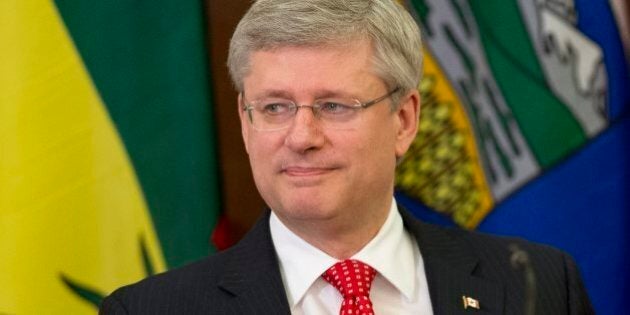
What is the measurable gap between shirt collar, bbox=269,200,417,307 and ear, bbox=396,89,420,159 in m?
0.15

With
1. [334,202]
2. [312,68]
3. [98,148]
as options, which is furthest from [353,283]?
[98,148]

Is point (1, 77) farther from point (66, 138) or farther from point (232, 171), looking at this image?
point (232, 171)

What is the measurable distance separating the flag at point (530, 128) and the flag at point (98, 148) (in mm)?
739

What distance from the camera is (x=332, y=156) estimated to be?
8.29 feet

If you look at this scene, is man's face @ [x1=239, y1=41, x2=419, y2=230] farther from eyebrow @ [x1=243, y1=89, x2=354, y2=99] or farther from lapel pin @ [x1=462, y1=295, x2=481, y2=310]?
lapel pin @ [x1=462, y1=295, x2=481, y2=310]

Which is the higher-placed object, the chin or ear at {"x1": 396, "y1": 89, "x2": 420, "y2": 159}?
ear at {"x1": 396, "y1": 89, "x2": 420, "y2": 159}

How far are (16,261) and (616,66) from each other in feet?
6.34

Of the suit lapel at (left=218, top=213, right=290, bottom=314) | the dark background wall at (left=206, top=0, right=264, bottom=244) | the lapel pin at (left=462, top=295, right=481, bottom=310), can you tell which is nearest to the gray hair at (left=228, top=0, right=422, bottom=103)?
the suit lapel at (left=218, top=213, right=290, bottom=314)

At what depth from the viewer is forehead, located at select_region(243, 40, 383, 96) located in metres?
2.52

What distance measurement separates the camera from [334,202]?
2.55 metres

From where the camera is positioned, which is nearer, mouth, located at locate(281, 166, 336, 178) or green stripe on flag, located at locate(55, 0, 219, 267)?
mouth, located at locate(281, 166, 336, 178)

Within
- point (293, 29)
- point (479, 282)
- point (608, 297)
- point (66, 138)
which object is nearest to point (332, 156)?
point (293, 29)

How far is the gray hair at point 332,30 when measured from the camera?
8.32 feet

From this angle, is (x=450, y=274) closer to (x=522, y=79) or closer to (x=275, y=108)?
(x=275, y=108)
